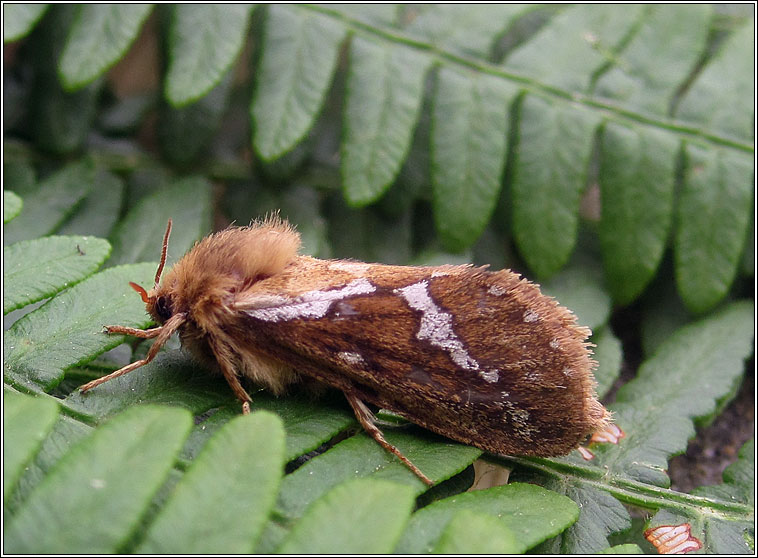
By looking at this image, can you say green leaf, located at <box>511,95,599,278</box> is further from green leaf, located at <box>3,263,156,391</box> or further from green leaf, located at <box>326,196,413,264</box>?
green leaf, located at <box>3,263,156,391</box>

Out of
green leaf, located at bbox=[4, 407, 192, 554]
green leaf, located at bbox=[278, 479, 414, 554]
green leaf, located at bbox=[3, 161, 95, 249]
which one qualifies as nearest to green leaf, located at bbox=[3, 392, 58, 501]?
green leaf, located at bbox=[4, 407, 192, 554]

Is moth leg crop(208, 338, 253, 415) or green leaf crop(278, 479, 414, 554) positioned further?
moth leg crop(208, 338, 253, 415)

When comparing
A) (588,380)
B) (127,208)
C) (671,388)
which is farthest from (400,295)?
(127,208)

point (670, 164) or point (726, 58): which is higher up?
point (726, 58)

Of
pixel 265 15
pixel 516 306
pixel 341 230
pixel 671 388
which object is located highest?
pixel 265 15

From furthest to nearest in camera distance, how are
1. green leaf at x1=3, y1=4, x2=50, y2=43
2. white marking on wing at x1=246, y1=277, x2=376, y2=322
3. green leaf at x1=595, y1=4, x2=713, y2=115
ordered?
green leaf at x1=595, y1=4, x2=713, y2=115, green leaf at x1=3, y1=4, x2=50, y2=43, white marking on wing at x1=246, y1=277, x2=376, y2=322

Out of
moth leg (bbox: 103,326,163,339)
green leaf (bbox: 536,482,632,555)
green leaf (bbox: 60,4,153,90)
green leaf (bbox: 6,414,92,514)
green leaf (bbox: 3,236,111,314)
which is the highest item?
green leaf (bbox: 60,4,153,90)

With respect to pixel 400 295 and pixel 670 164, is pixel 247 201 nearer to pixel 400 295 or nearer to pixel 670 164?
pixel 400 295

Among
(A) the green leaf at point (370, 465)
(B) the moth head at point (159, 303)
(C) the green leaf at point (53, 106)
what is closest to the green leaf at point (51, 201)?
(C) the green leaf at point (53, 106)
